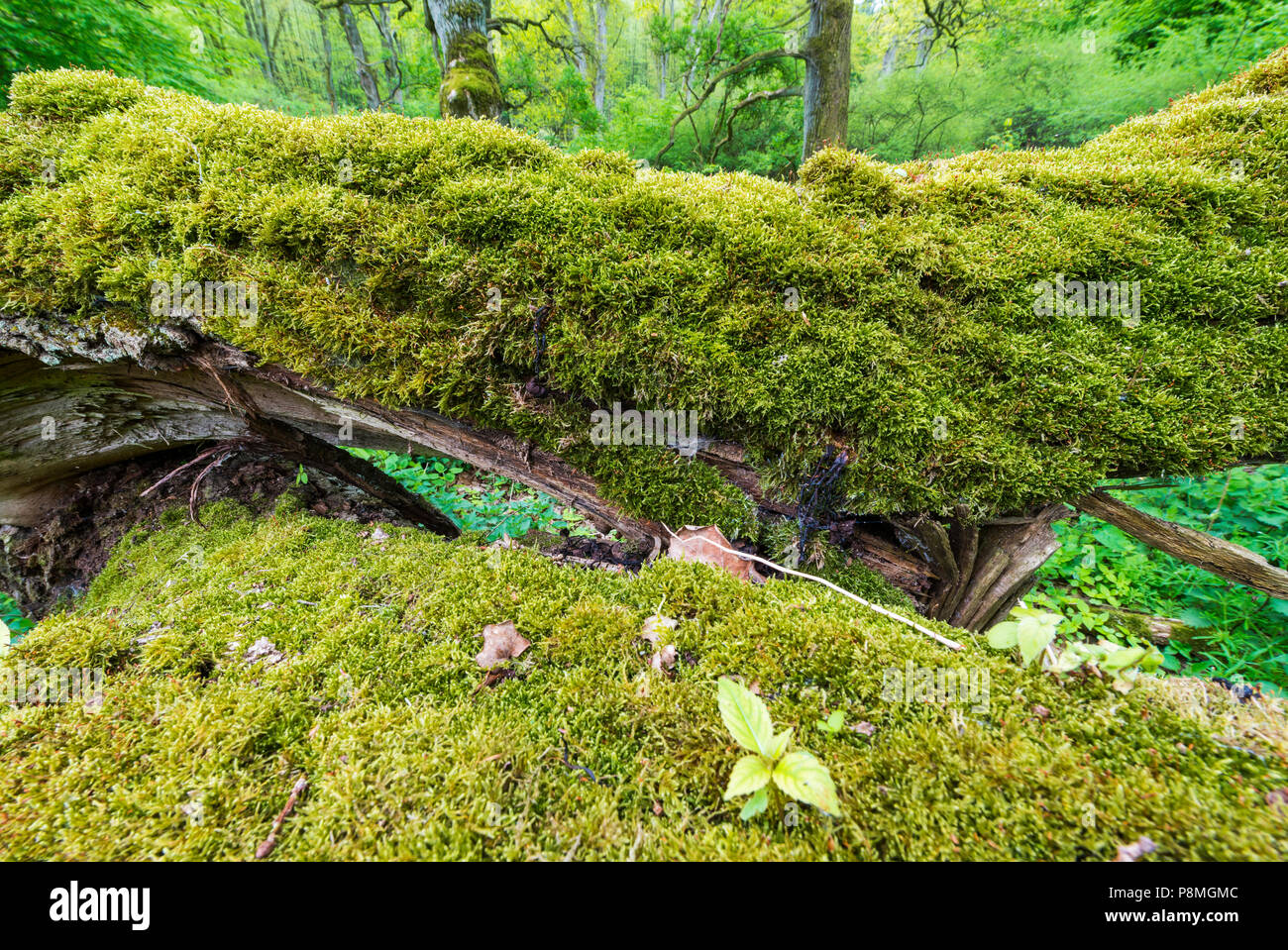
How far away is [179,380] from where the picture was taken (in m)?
2.82

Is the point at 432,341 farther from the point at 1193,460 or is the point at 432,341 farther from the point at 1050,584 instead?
the point at 1050,584

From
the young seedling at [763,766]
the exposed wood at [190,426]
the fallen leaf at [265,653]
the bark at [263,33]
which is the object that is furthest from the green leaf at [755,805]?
the bark at [263,33]

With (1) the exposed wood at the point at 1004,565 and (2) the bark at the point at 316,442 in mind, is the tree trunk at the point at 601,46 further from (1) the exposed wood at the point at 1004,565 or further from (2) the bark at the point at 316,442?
(1) the exposed wood at the point at 1004,565

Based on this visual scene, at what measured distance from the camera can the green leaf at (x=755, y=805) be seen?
1107 mm

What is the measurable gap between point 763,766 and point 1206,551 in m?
2.93

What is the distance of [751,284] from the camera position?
208 cm

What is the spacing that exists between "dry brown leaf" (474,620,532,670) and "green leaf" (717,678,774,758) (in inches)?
30.0

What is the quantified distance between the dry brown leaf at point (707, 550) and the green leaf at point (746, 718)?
887 millimetres

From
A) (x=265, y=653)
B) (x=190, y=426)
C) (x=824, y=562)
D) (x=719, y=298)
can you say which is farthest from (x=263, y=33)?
(x=824, y=562)

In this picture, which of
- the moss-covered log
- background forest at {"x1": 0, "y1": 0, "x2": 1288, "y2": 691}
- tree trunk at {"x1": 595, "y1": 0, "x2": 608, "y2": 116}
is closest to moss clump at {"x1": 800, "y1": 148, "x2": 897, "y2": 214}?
the moss-covered log

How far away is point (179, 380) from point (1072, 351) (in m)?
4.66
